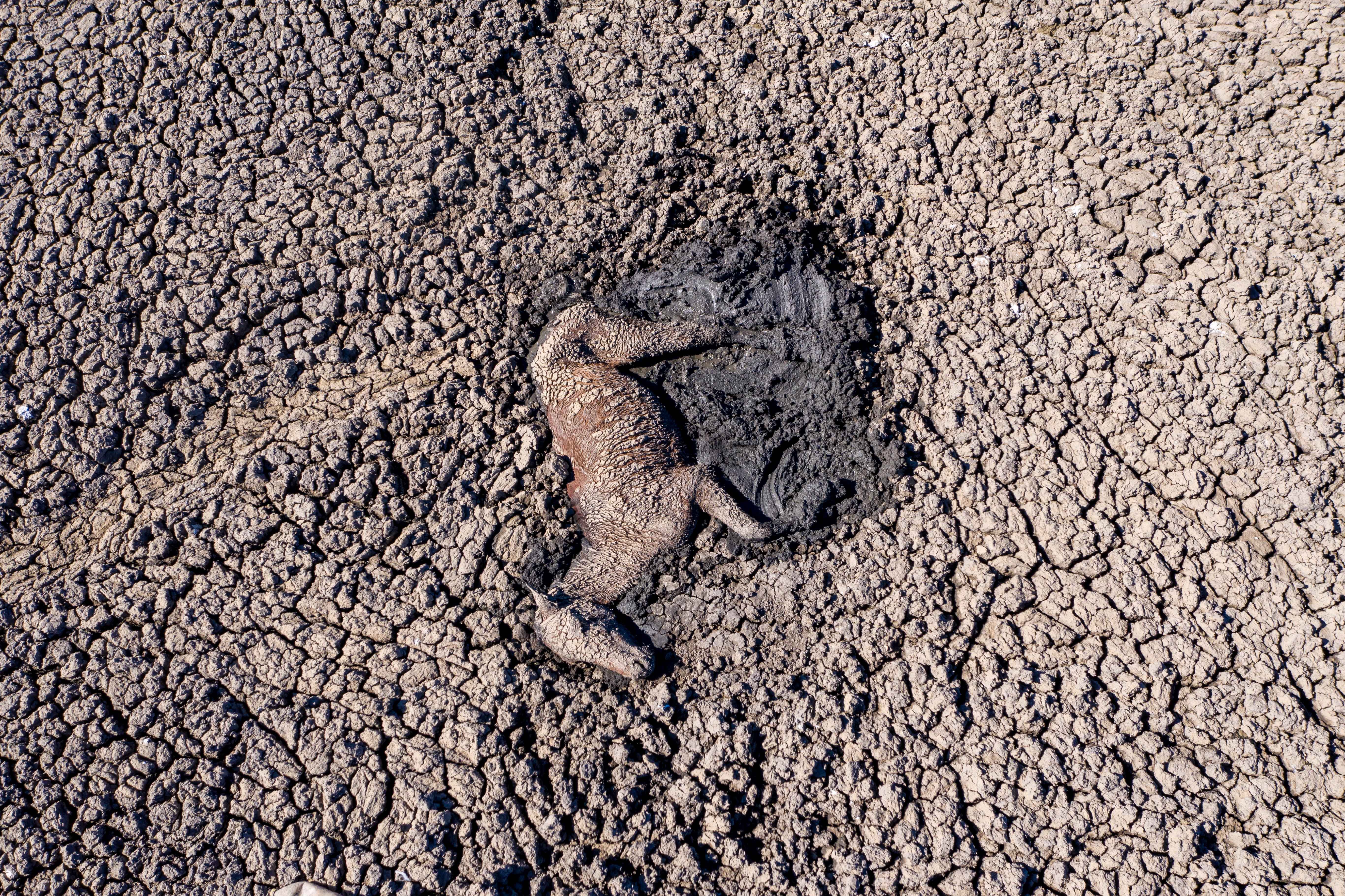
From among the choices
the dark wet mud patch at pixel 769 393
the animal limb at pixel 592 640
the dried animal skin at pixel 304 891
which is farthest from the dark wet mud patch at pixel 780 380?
the dried animal skin at pixel 304 891

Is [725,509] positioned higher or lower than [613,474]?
lower

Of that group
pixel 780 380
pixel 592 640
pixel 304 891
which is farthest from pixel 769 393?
pixel 304 891

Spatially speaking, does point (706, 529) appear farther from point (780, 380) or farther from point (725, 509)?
point (780, 380)

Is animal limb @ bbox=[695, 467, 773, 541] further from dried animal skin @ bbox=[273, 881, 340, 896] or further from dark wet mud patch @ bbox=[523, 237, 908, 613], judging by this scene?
dried animal skin @ bbox=[273, 881, 340, 896]

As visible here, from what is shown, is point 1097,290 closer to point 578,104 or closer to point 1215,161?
point 1215,161

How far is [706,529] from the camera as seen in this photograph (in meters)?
2.02

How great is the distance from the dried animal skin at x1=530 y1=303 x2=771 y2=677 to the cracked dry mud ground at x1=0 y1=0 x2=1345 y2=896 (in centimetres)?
8

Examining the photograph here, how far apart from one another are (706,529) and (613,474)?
27 centimetres

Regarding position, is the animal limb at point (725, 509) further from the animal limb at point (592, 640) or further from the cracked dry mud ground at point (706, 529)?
the animal limb at point (592, 640)

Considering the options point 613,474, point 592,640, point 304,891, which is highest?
point 613,474

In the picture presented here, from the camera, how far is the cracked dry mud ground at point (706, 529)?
1.73 metres

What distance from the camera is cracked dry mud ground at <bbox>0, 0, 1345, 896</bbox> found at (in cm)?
173

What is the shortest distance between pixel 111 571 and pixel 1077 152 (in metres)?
2.86

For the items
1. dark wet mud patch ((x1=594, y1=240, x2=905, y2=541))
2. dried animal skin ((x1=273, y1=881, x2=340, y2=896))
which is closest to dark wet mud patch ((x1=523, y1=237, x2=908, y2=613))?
dark wet mud patch ((x1=594, y1=240, x2=905, y2=541))
